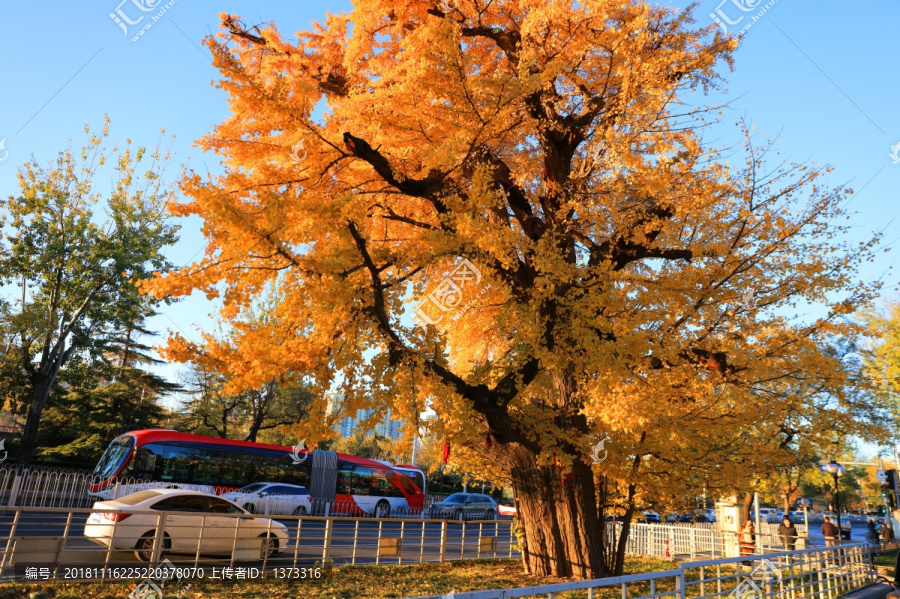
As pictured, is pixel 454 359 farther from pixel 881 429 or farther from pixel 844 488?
pixel 844 488

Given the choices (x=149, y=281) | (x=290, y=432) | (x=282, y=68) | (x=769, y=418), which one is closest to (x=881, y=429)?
(x=769, y=418)

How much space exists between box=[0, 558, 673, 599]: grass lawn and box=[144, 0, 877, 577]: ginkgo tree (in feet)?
5.53

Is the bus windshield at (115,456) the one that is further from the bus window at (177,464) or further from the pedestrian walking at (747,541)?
the pedestrian walking at (747,541)

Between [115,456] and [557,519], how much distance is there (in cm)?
1832

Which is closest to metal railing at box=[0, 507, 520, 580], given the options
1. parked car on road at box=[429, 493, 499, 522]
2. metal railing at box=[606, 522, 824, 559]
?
metal railing at box=[606, 522, 824, 559]

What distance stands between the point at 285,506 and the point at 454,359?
14230 mm

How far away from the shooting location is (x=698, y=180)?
33.4 ft

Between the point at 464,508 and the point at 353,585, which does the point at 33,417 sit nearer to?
the point at 353,585

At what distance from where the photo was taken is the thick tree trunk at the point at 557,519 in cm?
1066

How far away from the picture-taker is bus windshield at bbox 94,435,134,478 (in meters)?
20.8

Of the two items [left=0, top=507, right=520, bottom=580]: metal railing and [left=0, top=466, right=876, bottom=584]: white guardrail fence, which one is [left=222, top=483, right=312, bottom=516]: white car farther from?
[left=0, top=507, right=520, bottom=580]: metal railing

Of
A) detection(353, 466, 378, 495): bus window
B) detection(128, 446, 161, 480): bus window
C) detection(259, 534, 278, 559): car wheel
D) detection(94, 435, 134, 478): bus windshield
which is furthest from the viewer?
detection(353, 466, 378, 495): bus window

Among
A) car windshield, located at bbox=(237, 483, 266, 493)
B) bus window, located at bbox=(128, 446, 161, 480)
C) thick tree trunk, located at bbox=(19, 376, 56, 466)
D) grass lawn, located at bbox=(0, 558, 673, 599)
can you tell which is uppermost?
thick tree trunk, located at bbox=(19, 376, 56, 466)

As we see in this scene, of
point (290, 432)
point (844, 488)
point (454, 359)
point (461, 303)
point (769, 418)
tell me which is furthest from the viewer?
point (844, 488)
